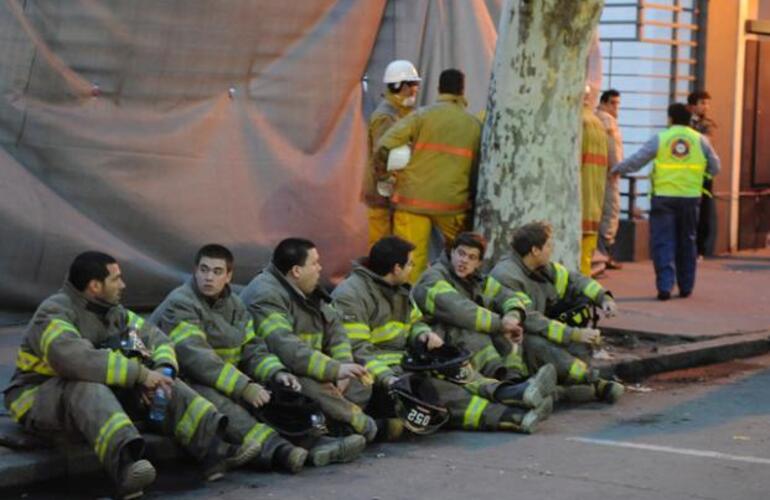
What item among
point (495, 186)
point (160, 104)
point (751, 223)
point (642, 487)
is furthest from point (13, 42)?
point (751, 223)

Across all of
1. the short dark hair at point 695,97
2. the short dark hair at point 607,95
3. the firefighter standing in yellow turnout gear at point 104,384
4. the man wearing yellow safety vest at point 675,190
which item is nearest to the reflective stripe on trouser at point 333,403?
the firefighter standing in yellow turnout gear at point 104,384

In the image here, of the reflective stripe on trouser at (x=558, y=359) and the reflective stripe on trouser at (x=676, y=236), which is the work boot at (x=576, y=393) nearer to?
the reflective stripe on trouser at (x=558, y=359)

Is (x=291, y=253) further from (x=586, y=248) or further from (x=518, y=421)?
(x=586, y=248)

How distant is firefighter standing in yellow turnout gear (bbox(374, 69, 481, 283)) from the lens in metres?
11.4

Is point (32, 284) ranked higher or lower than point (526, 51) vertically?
lower

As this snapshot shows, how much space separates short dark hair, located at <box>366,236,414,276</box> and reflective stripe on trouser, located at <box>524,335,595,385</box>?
1.27 metres

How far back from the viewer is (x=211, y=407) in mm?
7949

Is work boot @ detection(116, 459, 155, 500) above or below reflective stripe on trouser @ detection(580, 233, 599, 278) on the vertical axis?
below

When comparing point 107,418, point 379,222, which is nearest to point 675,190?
point 379,222

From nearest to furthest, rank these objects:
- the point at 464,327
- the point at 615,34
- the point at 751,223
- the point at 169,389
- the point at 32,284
A: the point at 169,389
the point at 464,327
the point at 32,284
the point at 615,34
the point at 751,223

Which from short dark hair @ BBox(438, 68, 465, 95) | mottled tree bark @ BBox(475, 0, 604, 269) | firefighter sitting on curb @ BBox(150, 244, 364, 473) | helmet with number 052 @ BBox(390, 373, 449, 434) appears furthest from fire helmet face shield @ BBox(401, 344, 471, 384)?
short dark hair @ BBox(438, 68, 465, 95)

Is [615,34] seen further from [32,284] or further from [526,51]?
[32,284]

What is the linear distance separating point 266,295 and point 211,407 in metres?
1.00

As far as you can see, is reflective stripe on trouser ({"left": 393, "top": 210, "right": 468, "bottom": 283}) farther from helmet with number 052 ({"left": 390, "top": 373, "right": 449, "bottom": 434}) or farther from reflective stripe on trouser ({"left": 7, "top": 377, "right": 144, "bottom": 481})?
reflective stripe on trouser ({"left": 7, "top": 377, "right": 144, "bottom": 481})
